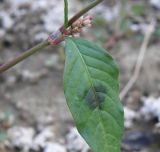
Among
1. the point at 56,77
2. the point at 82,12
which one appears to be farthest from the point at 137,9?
the point at 82,12

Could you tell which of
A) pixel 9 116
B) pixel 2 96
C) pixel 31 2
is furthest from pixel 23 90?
pixel 31 2

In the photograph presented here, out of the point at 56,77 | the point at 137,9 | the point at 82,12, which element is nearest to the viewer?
the point at 82,12

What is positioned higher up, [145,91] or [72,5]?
[72,5]

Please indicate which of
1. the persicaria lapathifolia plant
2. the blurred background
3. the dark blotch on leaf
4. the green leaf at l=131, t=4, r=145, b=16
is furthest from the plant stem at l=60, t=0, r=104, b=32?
the green leaf at l=131, t=4, r=145, b=16

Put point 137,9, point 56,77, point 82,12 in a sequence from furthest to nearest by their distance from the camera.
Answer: point 137,9 < point 56,77 < point 82,12

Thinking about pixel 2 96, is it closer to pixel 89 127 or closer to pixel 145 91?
pixel 145 91

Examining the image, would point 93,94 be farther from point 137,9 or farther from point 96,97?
point 137,9

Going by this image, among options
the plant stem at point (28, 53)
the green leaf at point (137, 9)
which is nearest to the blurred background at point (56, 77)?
the green leaf at point (137, 9)
